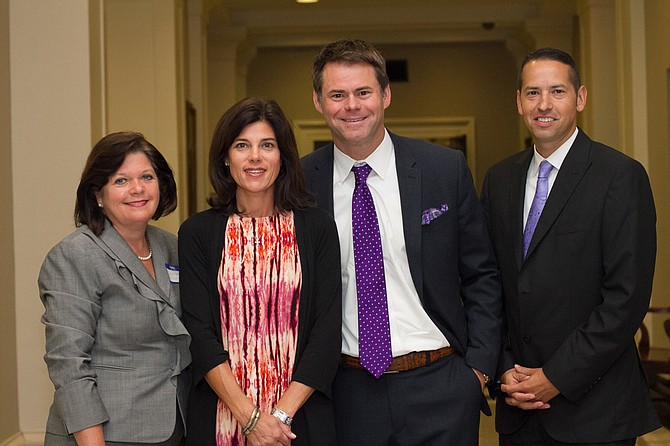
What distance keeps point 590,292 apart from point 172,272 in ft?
4.56

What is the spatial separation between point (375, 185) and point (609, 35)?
225 inches

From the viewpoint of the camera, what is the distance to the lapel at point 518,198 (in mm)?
3135

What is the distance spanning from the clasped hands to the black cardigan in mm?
653

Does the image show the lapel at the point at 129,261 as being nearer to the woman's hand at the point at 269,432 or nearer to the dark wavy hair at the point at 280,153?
the dark wavy hair at the point at 280,153

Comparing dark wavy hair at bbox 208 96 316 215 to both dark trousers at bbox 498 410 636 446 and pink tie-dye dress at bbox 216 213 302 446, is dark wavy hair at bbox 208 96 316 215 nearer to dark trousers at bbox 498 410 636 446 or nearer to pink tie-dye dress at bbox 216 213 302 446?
pink tie-dye dress at bbox 216 213 302 446

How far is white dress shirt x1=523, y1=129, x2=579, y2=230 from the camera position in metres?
3.15

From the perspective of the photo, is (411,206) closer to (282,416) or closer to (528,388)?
(528,388)

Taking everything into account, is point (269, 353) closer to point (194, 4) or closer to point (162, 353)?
point (162, 353)

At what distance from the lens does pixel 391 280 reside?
307cm

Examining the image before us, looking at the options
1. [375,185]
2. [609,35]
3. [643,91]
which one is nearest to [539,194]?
[375,185]

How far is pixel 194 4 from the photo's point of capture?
8234 millimetres

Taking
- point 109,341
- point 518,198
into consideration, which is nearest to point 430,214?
point 518,198

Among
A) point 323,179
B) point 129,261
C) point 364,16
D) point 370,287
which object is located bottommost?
point 370,287

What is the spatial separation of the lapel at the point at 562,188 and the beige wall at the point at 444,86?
28.1 ft
